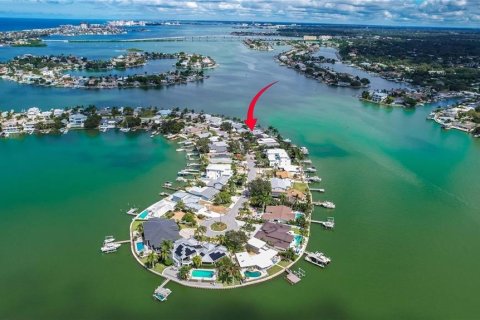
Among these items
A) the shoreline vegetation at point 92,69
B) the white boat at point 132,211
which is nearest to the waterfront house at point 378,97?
the shoreline vegetation at point 92,69

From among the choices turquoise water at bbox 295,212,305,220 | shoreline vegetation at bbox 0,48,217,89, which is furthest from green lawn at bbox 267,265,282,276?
→ shoreline vegetation at bbox 0,48,217,89

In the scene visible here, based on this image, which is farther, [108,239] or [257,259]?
[108,239]

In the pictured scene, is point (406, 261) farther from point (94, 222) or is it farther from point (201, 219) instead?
point (94, 222)

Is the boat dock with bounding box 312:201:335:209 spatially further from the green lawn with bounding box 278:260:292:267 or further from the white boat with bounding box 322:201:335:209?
the green lawn with bounding box 278:260:292:267

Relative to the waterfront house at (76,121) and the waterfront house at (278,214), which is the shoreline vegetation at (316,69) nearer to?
the waterfront house at (76,121)

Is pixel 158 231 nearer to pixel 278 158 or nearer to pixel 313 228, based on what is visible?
pixel 313 228

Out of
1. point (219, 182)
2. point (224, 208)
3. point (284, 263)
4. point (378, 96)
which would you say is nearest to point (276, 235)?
point (284, 263)
